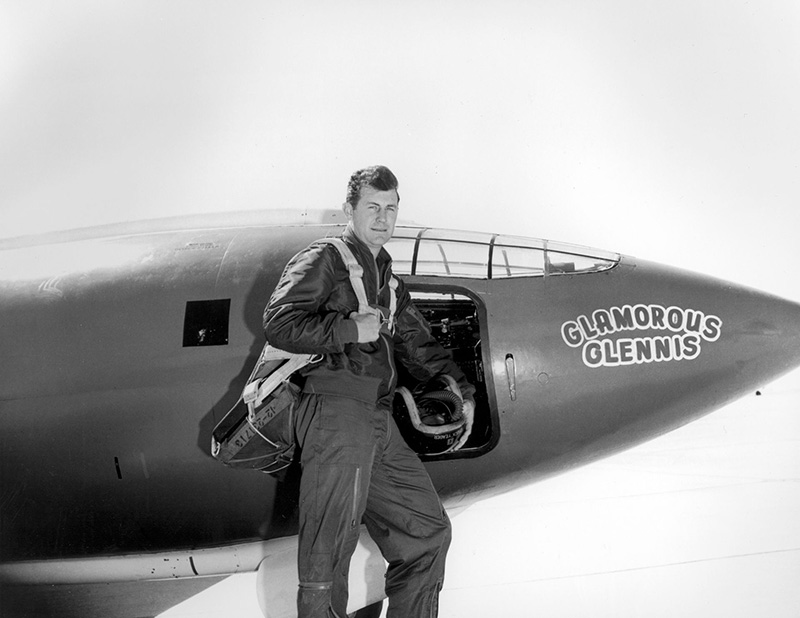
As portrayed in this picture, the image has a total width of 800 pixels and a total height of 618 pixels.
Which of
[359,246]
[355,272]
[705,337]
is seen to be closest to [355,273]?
[355,272]

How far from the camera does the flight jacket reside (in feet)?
8.14

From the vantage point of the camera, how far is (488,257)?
148 inches

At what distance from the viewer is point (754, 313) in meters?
3.66

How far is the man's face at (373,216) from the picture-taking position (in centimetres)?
277

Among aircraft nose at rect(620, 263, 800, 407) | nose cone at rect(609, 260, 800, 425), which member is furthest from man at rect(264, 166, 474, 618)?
aircraft nose at rect(620, 263, 800, 407)

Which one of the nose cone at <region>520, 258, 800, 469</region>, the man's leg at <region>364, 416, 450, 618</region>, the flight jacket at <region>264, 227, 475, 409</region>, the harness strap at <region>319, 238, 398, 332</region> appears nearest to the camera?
the flight jacket at <region>264, 227, 475, 409</region>

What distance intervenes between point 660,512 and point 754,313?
231 centimetres

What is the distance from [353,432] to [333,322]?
0.40 meters

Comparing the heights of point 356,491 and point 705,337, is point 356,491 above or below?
below

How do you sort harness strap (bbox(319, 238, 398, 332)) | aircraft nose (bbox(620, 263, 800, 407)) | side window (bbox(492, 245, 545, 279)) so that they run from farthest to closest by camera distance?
side window (bbox(492, 245, 545, 279)), aircraft nose (bbox(620, 263, 800, 407)), harness strap (bbox(319, 238, 398, 332))

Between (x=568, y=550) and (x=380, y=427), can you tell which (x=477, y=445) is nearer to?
(x=380, y=427)

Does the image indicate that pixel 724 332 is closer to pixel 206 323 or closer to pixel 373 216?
pixel 373 216

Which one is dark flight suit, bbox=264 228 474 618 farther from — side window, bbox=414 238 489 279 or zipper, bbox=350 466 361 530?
side window, bbox=414 238 489 279

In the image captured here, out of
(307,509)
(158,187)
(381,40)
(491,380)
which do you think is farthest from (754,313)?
(158,187)
